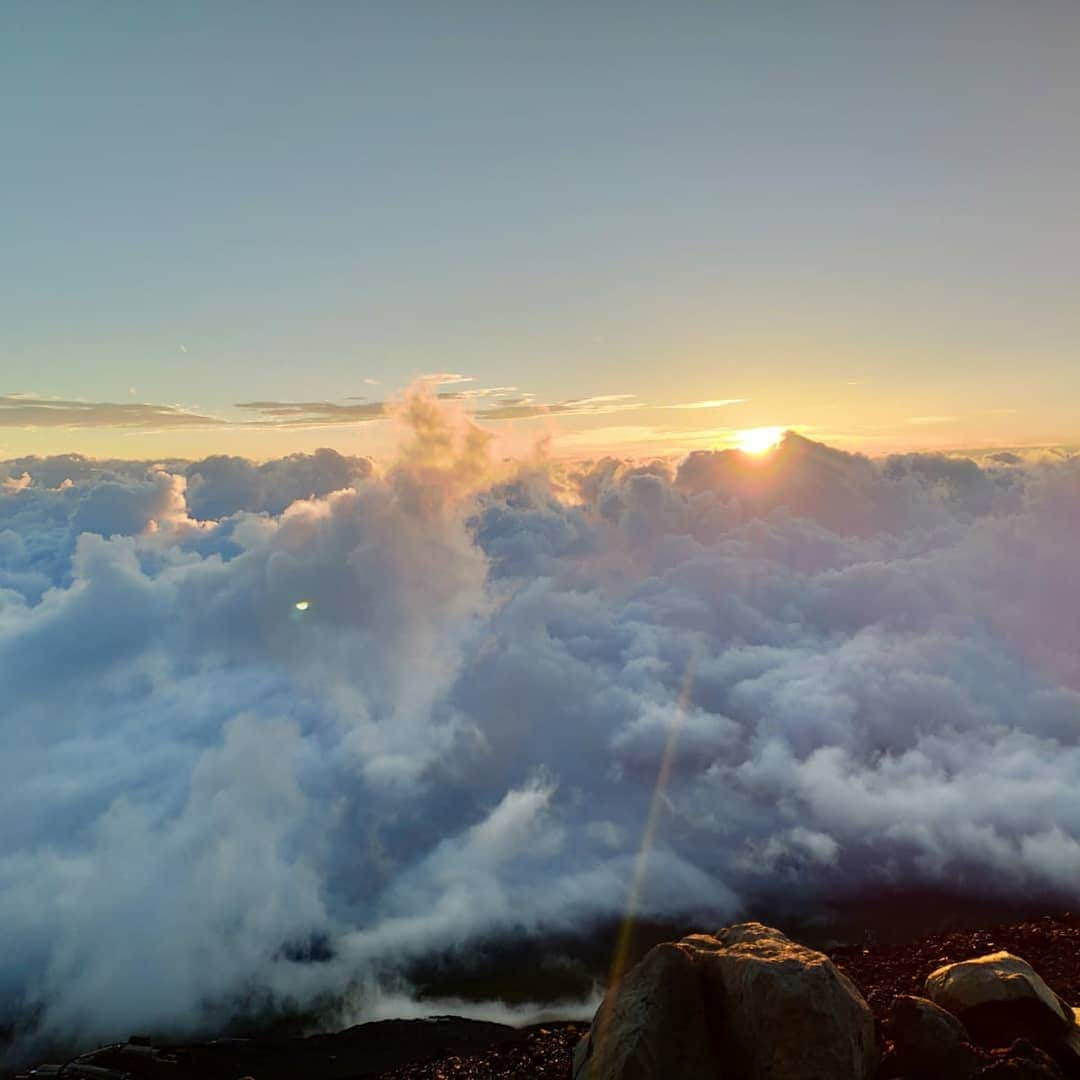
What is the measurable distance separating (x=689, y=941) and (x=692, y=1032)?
5361 millimetres

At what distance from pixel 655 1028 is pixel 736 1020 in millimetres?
2785

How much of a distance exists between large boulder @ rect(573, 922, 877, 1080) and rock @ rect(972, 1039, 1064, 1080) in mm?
3425

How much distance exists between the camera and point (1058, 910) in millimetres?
155875

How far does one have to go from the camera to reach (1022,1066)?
22.1 m

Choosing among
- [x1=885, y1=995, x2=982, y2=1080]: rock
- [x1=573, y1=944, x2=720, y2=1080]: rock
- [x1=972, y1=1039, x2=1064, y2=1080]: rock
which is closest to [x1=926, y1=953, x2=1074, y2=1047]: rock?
[x1=885, y1=995, x2=982, y2=1080]: rock

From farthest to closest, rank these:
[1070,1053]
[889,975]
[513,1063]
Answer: [889,975] → [513,1063] → [1070,1053]

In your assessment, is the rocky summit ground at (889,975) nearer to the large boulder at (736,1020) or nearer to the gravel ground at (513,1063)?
the gravel ground at (513,1063)

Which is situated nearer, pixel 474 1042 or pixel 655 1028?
pixel 655 1028

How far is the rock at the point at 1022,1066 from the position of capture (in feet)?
72.1

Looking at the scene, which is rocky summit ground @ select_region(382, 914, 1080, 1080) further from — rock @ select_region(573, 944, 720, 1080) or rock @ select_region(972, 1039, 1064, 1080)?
rock @ select_region(972, 1039, 1064, 1080)

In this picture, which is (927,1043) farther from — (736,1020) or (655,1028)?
(655,1028)

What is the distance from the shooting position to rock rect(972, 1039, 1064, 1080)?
2198 centimetres

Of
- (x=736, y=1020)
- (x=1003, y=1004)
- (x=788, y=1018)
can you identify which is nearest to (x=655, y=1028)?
(x=736, y=1020)

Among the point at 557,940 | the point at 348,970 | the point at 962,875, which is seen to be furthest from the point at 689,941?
the point at 962,875
